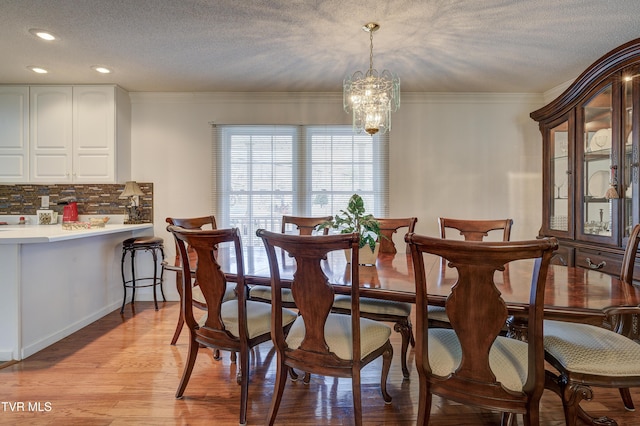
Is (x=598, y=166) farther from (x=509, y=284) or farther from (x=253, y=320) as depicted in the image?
(x=253, y=320)

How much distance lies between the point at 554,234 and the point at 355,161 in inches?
82.0

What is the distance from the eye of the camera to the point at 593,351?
1406 millimetres

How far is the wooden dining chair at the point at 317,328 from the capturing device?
1396mm

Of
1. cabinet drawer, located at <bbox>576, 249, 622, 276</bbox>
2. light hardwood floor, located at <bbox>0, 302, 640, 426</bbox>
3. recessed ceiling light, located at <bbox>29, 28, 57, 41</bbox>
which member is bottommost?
light hardwood floor, located at <bbox>0, 302, 640, 426</bbox>

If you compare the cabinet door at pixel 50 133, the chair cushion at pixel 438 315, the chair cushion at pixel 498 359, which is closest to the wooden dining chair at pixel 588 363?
the chair cushion at pixel 498 359

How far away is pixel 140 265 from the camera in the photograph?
12.6ft

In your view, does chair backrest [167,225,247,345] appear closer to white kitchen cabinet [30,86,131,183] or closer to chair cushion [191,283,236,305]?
chair cushion [191,283,236,305]

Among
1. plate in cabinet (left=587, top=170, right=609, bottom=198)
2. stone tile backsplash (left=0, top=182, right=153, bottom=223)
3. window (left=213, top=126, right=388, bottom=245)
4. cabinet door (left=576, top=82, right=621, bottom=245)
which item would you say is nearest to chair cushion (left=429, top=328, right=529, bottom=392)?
cabinet door (left=576, top=82, right=621, bottom=245)

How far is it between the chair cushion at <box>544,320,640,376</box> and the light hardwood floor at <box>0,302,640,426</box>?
55cm

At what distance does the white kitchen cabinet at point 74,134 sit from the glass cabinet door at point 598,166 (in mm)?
4463

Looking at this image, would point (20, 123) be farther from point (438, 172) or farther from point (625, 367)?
point (625, 367)

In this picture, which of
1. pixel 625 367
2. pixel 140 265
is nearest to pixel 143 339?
pixel 140 265

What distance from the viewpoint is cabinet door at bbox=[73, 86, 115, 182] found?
356 centimetres

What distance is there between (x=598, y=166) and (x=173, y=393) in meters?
3.49
